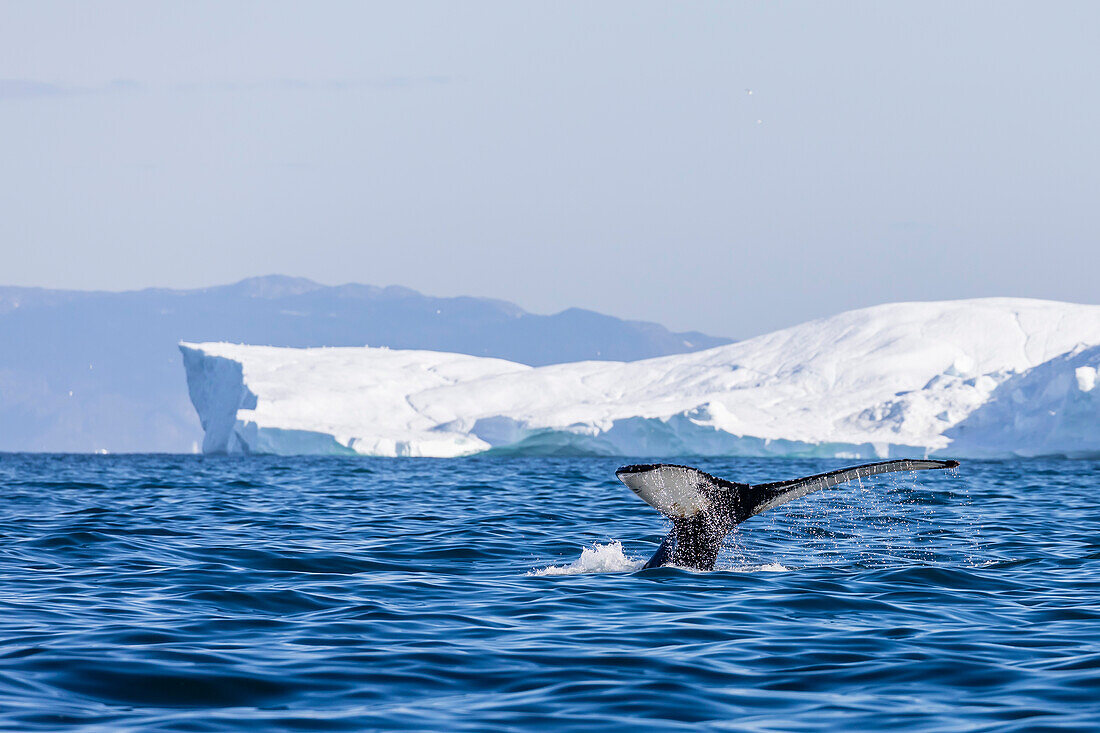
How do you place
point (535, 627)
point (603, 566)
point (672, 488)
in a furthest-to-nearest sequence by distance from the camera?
point (603, 566)
point (672, 488)
point (535, 627)

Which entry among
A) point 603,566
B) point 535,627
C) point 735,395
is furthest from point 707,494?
point 735,395

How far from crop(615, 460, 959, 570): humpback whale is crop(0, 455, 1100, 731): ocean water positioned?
27cm

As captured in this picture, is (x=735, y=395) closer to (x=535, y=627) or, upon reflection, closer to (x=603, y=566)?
(x=603, y=566)

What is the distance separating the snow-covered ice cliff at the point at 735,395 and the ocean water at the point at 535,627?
32620 millimetres

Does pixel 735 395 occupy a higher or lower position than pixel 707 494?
higher

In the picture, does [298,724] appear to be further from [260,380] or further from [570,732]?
[260,380]

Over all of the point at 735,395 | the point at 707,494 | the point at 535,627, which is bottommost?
the point at 535,627

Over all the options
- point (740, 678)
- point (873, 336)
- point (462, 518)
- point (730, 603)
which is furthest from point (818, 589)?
point (873, 336)

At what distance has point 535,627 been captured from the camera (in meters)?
7.58

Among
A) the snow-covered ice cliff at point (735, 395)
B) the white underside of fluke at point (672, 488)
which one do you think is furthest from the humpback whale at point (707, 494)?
the snow-covered ice cliff at point (735, 395)

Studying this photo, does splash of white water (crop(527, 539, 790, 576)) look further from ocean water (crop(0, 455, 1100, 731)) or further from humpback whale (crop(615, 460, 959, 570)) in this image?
humpback whale (crop(615, 460, 959, 570))

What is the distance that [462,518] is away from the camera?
52.1 ft

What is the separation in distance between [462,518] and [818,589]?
7.28 meters

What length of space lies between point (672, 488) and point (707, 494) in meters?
0.40
